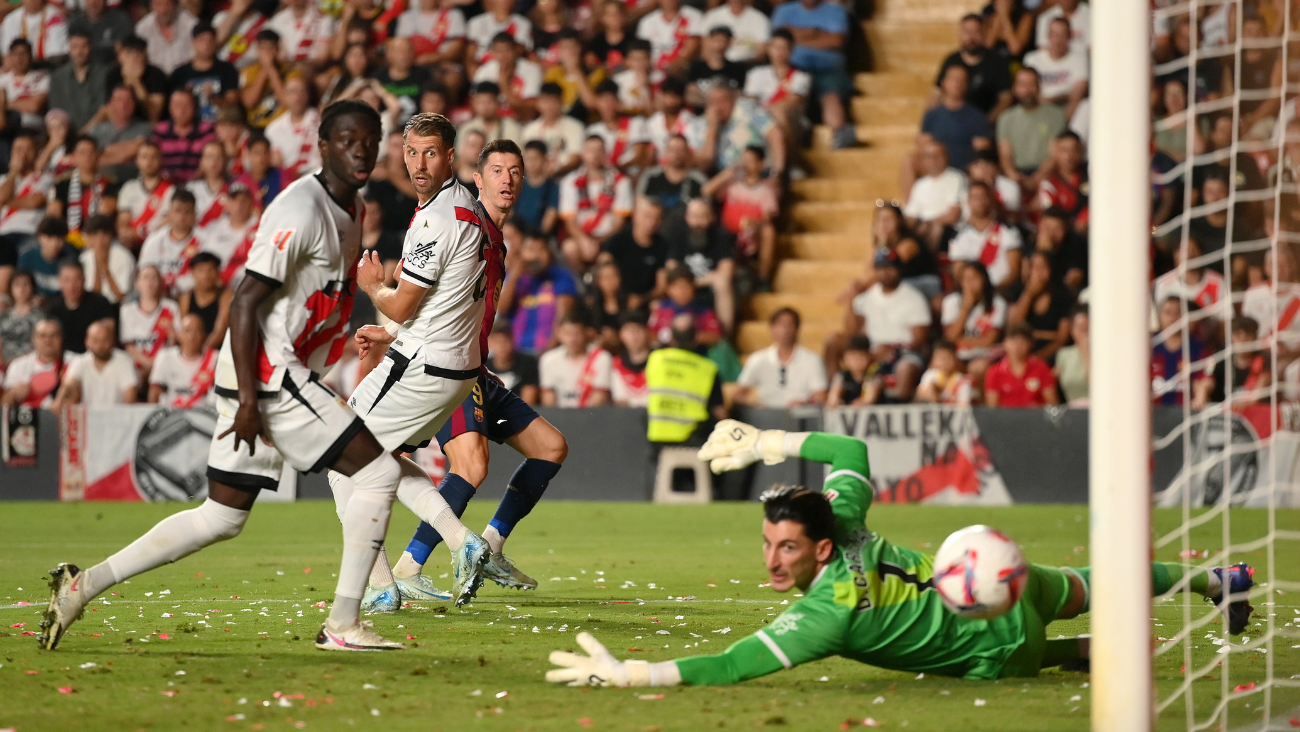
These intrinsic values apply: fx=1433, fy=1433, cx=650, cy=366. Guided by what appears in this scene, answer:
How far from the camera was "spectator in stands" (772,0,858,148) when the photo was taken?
56.0ft

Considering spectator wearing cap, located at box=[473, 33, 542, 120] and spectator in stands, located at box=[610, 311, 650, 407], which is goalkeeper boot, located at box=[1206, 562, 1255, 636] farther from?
spectator wearing cap, located at box=[473, 33, 542, 120]

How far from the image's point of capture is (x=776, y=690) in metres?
4.80

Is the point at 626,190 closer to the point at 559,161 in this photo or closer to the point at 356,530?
the point at 559,161

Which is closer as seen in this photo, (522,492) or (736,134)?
(522,492)

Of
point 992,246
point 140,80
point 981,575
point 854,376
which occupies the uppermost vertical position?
point 140,80

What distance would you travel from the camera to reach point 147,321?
15586 millimetres

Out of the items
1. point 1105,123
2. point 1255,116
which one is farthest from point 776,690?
point 1255,116

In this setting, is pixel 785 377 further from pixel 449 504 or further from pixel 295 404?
pixel 295 404

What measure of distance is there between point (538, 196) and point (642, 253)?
160cm

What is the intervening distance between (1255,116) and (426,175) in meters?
5.53

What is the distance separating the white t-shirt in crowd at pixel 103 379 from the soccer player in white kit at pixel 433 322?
9258mm

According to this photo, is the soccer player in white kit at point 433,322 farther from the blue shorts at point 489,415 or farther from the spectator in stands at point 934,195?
the spectator in stands at point 934,195

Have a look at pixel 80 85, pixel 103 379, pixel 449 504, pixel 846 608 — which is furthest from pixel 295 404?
pixel 80 85

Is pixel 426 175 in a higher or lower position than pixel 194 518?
higher
